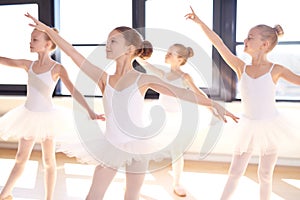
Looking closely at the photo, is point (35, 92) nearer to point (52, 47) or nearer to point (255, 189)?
point (52, 47)

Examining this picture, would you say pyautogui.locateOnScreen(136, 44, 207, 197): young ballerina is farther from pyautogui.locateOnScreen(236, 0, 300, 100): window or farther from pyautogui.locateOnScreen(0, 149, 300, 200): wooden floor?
pyautogui.locateOnScreen(236, 0, 300, 100): window

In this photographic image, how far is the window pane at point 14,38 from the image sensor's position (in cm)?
374

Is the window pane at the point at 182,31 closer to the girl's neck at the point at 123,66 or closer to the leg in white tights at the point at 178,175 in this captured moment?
the leg in white tights at the point at 178,175

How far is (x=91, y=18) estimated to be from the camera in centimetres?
352

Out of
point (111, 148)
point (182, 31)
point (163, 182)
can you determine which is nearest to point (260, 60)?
point (111, 148)

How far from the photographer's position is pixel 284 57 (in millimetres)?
3086

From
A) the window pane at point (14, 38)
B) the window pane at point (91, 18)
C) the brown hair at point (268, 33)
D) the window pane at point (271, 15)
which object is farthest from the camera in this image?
the window pane at point (14, 38)

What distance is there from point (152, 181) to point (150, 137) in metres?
1.16

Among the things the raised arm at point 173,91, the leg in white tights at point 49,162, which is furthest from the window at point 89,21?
the raised arm at point 173,91

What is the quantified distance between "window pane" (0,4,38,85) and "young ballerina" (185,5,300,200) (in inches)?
99.5

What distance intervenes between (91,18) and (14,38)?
3.22ft

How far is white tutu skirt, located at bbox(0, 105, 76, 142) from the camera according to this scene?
A: 6.09 feet

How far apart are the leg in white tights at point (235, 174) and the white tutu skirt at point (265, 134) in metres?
0.04

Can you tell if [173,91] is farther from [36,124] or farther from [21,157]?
[21,157]
